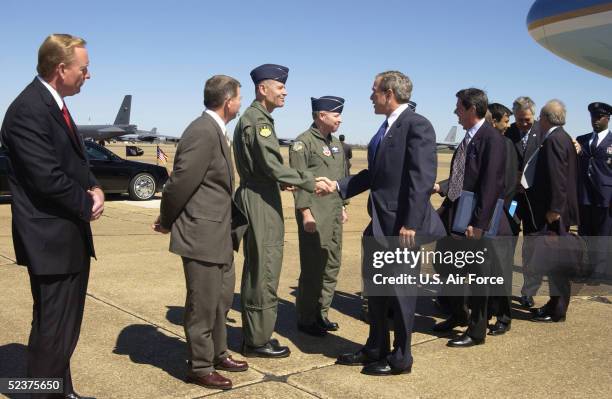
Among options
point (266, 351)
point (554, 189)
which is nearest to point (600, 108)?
point (554, 189)

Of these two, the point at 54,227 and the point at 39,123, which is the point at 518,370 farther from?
the point at 39,123

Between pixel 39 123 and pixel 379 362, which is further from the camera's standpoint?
pixel 379 362

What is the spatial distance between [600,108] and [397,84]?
3.67 m

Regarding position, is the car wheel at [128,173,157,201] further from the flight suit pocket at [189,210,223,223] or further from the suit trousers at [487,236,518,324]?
the flight suit pocket at [189,210,223,223]

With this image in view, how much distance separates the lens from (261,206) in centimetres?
384

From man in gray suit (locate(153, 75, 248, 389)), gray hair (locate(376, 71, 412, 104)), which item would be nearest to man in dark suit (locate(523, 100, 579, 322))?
gray hair (locate(376, 71, 412, 104))

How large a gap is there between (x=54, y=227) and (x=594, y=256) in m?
6.02

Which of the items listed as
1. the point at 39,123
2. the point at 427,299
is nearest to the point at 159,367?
the point at 39,123

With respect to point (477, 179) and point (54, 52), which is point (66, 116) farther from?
point (477, 179)

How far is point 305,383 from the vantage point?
347 cm

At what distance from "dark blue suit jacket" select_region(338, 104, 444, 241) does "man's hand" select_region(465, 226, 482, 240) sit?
51 cm

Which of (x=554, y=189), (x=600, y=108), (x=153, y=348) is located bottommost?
(x=153, y=348)

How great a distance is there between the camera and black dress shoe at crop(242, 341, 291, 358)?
3.88 m

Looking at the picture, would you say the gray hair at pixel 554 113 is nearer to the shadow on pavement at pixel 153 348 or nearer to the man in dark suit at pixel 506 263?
the man in dark suit at pixel 506 263
